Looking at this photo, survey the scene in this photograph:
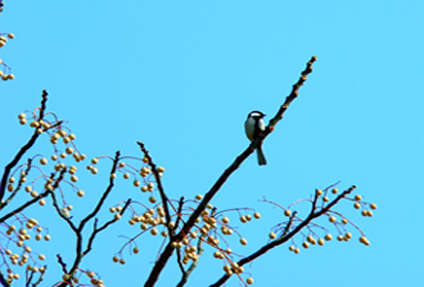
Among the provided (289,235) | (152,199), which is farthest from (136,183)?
(289,235)

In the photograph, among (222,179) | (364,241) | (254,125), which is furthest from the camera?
(254,125)

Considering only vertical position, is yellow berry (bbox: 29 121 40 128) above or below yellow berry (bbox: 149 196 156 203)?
above

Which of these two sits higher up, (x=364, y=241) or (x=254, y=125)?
(x=254, y=125)

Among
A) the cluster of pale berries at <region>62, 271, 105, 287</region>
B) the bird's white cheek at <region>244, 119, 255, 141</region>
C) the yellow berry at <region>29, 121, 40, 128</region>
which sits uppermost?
the bird's white cheek at <region>244, 119, 255, 141</region>

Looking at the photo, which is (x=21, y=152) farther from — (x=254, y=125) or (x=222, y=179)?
(x=254, y=125)

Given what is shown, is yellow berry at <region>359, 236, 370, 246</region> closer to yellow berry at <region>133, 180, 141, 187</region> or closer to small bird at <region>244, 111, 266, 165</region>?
yellow berry at <region>133, 180, 141, 187</region>

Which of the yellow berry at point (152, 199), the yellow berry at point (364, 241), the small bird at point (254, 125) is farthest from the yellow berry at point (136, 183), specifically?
the small bird at point (254, 125)

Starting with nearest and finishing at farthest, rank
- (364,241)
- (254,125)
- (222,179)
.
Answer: (222,179)
(364,241)
(254,125)

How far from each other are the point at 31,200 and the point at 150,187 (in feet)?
3.65

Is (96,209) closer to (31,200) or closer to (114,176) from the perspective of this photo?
(114,176)

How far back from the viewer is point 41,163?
4684 mm

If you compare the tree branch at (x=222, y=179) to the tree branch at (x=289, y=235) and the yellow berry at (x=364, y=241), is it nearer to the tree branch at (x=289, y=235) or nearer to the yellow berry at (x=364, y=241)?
the tree branch at (x=289, y=235)

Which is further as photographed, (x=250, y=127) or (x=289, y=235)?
(x=250, y=127)

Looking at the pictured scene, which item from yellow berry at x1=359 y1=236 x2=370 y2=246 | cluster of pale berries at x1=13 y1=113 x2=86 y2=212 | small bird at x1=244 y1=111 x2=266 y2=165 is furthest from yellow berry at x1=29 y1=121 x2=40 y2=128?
small bird at x1=244 y1=111 x2=266 y2=165
